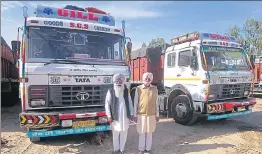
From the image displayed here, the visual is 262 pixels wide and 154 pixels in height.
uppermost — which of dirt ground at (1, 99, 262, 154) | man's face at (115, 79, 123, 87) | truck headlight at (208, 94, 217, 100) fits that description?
man's face at (115, 79, 123, 87)

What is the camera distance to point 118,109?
15.6 ft

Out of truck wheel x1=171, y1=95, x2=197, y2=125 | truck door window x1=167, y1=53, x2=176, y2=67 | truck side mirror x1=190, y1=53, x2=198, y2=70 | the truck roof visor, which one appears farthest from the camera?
the truck roof visor

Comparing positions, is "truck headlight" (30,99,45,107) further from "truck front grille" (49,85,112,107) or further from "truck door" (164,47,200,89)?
"truck door" (164,47,200,89)

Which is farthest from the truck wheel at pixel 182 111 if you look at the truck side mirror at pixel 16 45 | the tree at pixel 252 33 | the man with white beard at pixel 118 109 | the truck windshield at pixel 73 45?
the tree at pixel 252 33

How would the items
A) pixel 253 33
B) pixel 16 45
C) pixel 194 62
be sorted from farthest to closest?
pixel 253 33 → pixel 194 62 → pixel 16 45

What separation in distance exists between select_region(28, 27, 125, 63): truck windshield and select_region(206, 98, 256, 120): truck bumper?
2844 mm

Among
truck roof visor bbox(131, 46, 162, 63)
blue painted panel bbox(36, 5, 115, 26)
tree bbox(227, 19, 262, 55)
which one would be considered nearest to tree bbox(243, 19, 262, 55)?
tree bbox(227, 19, 262, 55)

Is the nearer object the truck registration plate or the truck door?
the truck registration plate

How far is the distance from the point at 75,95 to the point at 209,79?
3666mm

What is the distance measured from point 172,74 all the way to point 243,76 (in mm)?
2144

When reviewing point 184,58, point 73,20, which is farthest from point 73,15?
point 184,58

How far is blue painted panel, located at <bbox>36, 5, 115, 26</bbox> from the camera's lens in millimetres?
5547

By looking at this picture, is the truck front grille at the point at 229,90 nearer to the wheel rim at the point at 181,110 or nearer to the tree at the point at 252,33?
the wheel rim at the point at 181,110

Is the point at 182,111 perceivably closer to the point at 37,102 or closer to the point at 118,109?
the point at 118,109
